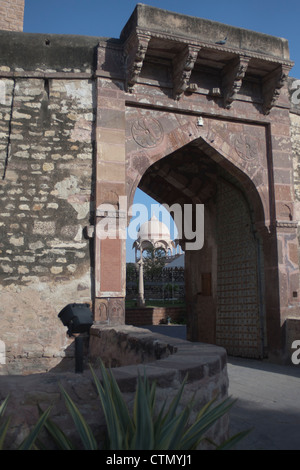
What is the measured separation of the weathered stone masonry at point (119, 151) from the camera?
564cm

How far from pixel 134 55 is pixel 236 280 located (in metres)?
4.52

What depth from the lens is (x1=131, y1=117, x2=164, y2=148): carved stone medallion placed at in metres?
6.43

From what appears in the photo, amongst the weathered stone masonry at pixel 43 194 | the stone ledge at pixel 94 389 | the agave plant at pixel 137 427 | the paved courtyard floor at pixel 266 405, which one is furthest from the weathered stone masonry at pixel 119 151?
the agave plant at pixel 137 427

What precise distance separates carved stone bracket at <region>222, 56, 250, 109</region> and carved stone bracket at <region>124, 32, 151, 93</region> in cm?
160

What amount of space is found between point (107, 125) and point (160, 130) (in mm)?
920

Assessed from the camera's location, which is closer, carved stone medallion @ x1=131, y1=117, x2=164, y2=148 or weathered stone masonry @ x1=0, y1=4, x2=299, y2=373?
weathered stone masonry @ x1=0, y1=4, x2=299, y2=373

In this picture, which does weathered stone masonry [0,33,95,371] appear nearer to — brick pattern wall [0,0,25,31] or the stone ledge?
the stone ledge

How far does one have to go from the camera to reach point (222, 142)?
7023 mm

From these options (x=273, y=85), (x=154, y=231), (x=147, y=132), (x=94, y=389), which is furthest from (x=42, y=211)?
(x=154, y=231)

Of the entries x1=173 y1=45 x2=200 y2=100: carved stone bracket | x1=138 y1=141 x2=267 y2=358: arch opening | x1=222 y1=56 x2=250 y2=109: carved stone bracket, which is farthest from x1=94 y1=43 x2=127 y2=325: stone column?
x1=222 y1=56 x2=250 y2=109: carved stone bracket

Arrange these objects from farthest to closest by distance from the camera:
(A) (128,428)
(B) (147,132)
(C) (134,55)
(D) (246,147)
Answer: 1. (D) (246,147)
2. (B) (147,132)
3. (C) (134,55)
4. (A) (128,428)

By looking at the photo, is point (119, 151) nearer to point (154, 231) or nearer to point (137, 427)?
point (137, 427)

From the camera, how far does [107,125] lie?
20.2 ft

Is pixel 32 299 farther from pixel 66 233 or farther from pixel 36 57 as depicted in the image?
pixel 36 57
